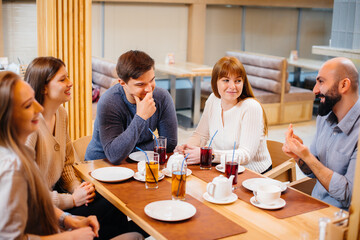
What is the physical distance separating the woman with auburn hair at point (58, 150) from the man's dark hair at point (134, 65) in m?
0.33

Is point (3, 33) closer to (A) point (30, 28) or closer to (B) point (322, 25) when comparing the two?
(A) point (30, 28)

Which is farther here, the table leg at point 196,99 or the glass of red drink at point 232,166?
the table leg at point 196,99

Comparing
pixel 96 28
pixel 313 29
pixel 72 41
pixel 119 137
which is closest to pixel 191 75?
pixel 96 28

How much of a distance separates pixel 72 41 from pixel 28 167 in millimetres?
2376

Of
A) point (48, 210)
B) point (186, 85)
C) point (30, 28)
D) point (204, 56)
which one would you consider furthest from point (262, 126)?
point (204, 56)

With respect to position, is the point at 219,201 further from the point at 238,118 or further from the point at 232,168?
the point at 238,118

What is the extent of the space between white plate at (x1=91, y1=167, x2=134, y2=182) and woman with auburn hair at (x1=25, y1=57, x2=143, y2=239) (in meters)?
0.07

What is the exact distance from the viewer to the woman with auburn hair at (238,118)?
8.77 feet

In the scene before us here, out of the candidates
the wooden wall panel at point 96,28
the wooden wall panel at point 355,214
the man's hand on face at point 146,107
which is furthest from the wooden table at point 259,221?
the wooden wall panel at point 96,28

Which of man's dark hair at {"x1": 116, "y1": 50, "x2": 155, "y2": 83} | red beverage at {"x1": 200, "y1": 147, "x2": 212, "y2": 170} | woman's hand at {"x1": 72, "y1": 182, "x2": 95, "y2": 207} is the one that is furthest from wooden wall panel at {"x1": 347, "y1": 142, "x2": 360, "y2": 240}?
man's dark hair at {"x1": 116, "y1": 50, "x2": 155, "y2": 83}

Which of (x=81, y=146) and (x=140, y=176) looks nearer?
(x=140, y=176)

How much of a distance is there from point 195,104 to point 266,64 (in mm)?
1174

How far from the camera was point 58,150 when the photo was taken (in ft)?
7.93

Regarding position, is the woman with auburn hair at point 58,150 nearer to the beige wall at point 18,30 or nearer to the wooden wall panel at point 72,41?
the wooden wall panel at point 72,41
